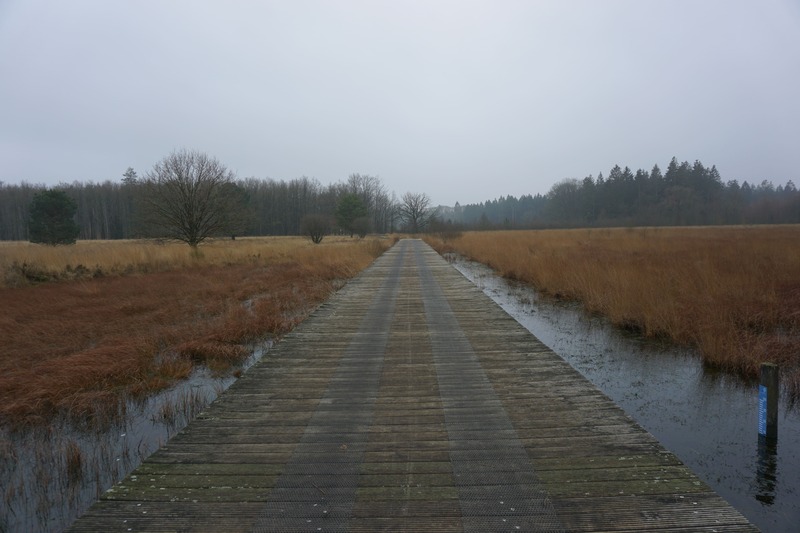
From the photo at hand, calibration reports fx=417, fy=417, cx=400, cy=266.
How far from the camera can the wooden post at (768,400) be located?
12.4ft

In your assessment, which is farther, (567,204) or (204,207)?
(567,204)

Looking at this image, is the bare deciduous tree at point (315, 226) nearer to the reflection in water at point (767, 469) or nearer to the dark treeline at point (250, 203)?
the dark treeline at point (250, 203)

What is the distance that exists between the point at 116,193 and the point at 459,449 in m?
97.2

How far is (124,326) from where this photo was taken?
9141 mm

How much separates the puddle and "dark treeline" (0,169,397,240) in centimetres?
6197

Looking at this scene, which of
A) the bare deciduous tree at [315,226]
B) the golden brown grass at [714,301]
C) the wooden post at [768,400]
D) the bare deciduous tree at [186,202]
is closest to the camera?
the wooden post at [768,400]

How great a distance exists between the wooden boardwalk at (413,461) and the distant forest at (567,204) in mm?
57095

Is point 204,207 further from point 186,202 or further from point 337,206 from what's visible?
point 337,206

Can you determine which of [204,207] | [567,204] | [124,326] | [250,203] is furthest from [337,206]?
[567,204]

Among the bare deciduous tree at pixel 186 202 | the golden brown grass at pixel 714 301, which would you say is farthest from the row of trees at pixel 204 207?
the golden brown grass at pixel 714 301

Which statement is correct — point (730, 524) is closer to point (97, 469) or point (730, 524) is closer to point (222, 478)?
point (222, 478)

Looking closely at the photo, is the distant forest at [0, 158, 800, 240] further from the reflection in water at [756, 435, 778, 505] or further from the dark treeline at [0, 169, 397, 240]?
the reflection in water at [756, 435, 778, 505]

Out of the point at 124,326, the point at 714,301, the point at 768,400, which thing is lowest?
the point at 124,326

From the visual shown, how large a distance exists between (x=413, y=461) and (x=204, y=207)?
24355 mm
